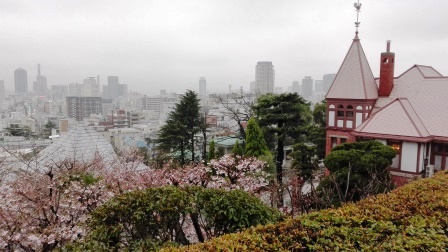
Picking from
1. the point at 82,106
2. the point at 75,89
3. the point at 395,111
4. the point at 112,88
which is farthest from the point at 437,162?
the point at 112,88

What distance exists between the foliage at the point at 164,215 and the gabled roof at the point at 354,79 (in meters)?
10.8

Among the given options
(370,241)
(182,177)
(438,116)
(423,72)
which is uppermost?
(423,72)

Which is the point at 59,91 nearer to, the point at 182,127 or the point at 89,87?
the point at 89,87

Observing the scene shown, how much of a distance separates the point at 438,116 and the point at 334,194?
577 cm

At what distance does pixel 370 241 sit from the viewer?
10.5 ft

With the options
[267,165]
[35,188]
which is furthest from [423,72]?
[35,188]

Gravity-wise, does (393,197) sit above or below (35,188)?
above

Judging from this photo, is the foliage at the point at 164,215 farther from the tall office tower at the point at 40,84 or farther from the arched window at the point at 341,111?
the tall office tower at the point at 40,84

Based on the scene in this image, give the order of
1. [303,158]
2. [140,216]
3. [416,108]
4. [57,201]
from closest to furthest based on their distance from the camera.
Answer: [140,216] → [57,201] → [416,108] → [303,158]

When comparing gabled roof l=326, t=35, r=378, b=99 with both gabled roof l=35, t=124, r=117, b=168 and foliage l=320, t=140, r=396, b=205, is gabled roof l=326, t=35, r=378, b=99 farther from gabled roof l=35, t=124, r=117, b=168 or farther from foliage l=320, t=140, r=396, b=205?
gabled roof l=35, t=124, r=117, b=168

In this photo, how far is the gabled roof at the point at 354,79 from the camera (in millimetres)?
13984

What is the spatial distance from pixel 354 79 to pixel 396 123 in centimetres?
268

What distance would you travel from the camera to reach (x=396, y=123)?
1245cm

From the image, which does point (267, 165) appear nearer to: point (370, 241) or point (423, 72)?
point (423, 72)
